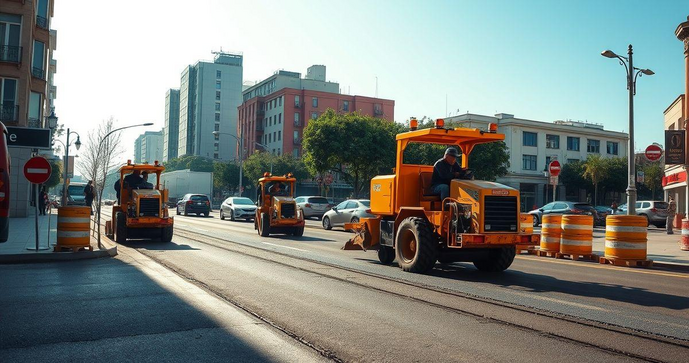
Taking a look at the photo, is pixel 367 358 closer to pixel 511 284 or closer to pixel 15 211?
pixel 511 284

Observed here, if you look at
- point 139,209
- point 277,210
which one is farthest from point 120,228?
point 277,210

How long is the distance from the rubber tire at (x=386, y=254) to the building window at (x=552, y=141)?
64.2m

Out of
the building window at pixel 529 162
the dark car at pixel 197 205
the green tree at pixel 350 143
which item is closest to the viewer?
the dark car at pixel 197 205

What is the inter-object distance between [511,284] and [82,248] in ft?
31.1

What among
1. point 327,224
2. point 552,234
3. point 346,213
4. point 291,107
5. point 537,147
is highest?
point 291,107

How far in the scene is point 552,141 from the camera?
7238 centimetres

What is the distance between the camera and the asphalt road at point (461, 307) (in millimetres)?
5266

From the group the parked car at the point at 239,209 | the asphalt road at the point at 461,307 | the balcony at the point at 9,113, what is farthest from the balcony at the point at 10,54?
the asphalt road at the point at 461,307

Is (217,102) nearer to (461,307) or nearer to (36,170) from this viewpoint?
(36,170)

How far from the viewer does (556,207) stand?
3294 cm

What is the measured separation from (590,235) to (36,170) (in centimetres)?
1323

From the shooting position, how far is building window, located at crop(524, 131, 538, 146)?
69938 millimetres

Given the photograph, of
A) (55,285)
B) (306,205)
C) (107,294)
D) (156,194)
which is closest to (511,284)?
(107,294)

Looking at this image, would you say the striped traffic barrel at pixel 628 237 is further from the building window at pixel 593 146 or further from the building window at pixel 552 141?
the building window at pixel 593 146
